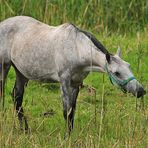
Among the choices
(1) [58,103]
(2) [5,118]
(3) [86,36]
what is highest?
(3) [86,36]

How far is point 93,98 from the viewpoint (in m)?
10.4

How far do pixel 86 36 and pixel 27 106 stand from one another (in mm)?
1788

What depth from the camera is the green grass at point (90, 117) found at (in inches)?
283

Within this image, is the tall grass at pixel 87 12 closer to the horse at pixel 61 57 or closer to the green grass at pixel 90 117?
the green grass at pixel 90 117

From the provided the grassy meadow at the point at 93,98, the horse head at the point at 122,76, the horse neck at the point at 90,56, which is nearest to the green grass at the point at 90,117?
the grassy meadow at the point at 93,98

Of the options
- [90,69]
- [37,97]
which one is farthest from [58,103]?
[90,69]

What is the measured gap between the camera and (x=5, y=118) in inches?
294

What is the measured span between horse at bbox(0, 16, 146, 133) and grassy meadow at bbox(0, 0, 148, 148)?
255 mm

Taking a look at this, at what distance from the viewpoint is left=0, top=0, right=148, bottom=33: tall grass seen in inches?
545

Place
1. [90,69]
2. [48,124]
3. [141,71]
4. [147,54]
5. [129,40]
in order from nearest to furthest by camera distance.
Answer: [90,69]
[48,124]
[141,71]
[147,54]
[129,40]

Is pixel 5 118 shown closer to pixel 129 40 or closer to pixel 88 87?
pixel 88 87

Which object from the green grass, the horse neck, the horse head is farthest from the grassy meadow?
the horse neck

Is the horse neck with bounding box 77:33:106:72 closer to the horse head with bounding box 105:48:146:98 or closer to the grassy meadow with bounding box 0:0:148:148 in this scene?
the horse head with bounding box 105:48:146:98

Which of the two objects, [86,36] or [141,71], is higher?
[86,36]
